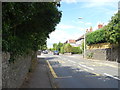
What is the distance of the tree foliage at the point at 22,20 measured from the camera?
564cm

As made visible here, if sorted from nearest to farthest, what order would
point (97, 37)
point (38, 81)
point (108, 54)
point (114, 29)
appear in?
point (38, 81) < point (114, 29) < point (108, 54) < point (97, 37)

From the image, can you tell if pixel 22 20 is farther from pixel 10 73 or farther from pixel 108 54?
pixel 108 54

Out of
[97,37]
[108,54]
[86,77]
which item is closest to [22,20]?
[86,77]

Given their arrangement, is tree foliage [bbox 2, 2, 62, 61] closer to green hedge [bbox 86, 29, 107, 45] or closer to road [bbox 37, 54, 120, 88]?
road [bbox 37, 54, 120, 88]

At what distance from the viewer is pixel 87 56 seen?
1790 inches

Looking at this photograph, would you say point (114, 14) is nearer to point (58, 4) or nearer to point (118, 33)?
point (118, 33)

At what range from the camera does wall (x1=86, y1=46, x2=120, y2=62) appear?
33.3 m

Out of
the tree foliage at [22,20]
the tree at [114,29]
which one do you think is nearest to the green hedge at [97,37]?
the tree at [114,29]

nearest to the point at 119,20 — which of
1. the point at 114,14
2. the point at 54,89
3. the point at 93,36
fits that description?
the point at 114,14

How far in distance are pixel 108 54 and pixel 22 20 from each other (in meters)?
31.2

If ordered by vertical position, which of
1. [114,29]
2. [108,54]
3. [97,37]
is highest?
[114,29]

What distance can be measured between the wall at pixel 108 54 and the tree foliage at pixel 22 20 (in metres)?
24.9

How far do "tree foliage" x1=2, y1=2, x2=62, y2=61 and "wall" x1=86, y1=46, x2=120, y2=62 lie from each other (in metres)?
24.9

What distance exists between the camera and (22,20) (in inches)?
263
